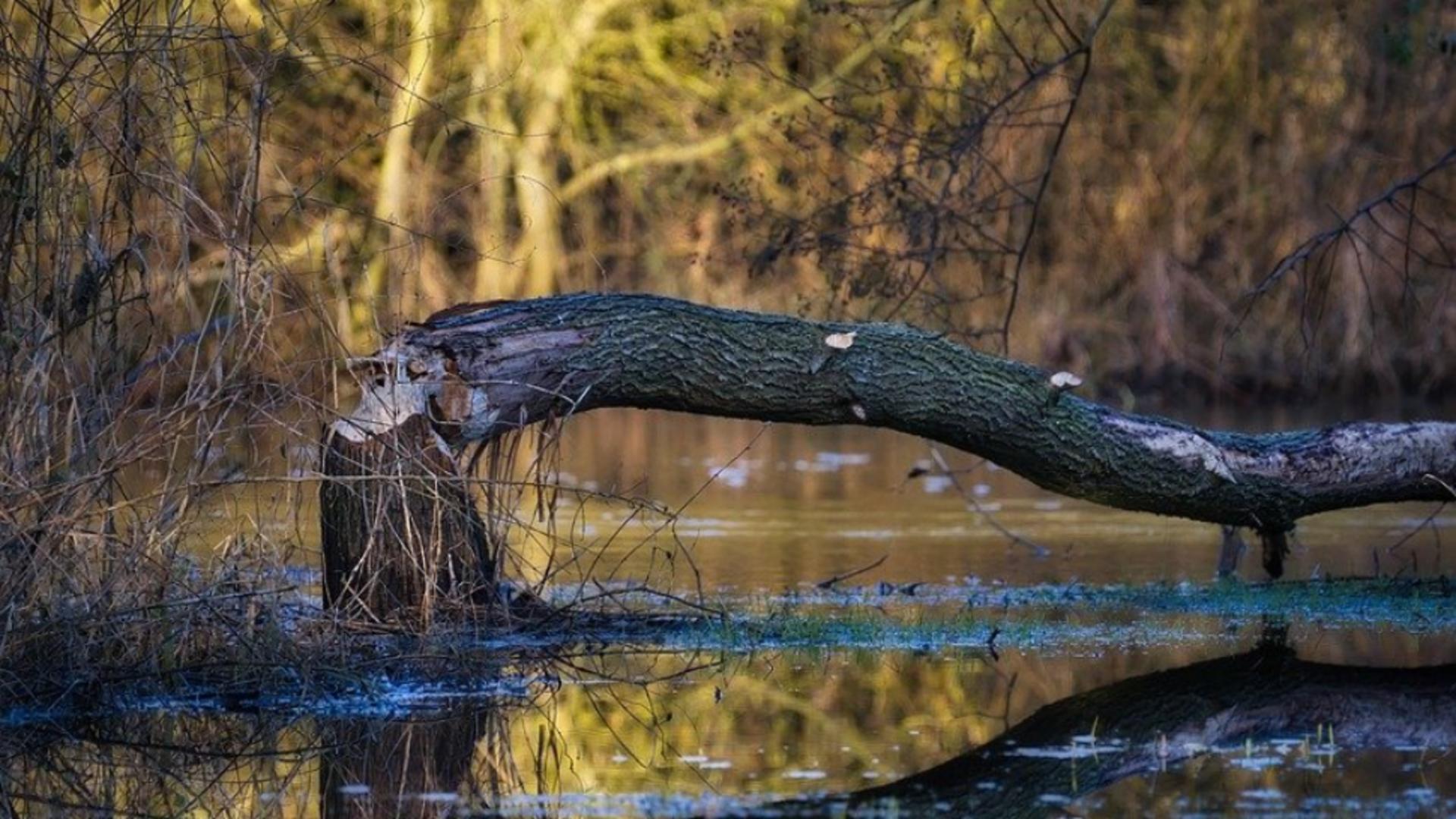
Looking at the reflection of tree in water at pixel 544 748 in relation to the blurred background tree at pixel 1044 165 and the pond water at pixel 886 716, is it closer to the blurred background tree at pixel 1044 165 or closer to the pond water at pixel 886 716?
the pond water at pixel 886 716

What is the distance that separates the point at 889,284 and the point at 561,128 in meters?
12.5

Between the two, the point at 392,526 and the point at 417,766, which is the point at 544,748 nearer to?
the point at 417,766

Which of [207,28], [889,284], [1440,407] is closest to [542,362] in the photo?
[207,28]

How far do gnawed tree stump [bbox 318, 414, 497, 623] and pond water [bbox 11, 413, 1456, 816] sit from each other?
204mm

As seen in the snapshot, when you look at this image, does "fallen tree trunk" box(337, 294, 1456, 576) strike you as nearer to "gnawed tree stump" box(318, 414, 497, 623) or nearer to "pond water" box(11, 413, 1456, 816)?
"gnawed tree stump" box(318, 414, 497, 623)

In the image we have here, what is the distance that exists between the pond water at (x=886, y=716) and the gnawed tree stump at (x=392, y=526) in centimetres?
20

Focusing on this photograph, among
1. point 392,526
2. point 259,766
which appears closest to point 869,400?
point 392,526

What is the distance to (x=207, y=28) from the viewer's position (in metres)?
6.50

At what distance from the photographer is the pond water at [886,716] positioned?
5.14 metres

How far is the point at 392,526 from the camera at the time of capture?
7402 mm

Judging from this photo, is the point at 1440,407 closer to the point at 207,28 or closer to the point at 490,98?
the point at 490,98

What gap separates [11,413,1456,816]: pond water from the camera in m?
5.14

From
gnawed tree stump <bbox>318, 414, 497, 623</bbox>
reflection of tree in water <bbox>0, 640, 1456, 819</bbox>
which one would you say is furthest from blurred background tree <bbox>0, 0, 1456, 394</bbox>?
reflection of tree in water <bbox>0, 640, 1456, 819</bbox>

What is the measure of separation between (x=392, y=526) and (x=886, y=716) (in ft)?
6.48
